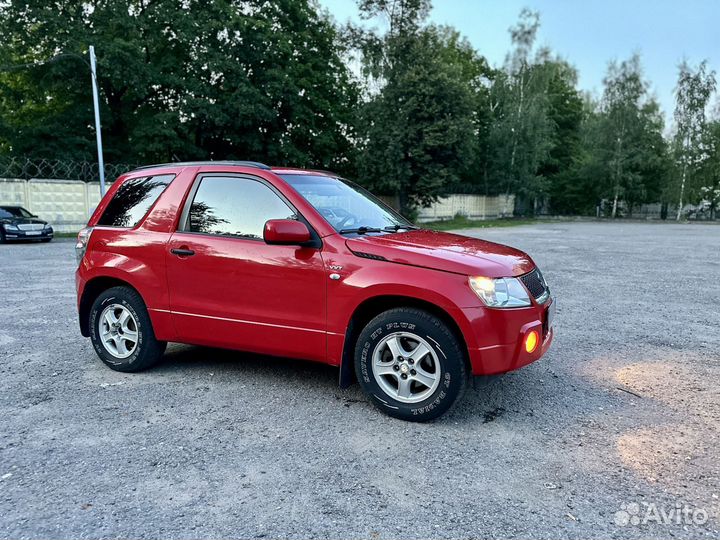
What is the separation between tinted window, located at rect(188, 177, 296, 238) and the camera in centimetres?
436

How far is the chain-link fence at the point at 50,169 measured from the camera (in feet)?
75.6

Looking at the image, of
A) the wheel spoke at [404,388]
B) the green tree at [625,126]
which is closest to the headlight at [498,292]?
the wheel spoke at [404,388]

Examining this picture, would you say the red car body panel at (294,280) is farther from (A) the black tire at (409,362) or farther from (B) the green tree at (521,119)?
(B) the green tree at (521,119)

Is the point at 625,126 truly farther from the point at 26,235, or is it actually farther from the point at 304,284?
the point at 304,284

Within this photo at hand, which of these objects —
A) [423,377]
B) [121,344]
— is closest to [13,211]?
[121,344]

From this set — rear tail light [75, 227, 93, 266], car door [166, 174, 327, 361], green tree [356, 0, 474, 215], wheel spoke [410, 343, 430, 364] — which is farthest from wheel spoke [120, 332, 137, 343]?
green tree [356, 0, 474, 215]

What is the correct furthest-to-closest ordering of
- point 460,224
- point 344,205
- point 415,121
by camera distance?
point 460,224 < point 415,121 < point 344,205

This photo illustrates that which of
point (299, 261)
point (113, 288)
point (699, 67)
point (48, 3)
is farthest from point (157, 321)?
point (699, 67)

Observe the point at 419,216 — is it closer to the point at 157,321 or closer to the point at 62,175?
the point at 62,175

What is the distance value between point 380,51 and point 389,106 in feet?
18.1

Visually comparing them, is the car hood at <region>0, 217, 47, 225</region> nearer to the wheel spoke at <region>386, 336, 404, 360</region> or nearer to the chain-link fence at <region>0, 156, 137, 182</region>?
the chain-link fence at <region>0, 156, 137, 182</region>

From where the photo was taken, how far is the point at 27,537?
2.53 meters

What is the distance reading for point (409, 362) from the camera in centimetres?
382

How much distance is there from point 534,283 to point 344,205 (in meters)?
1.73
